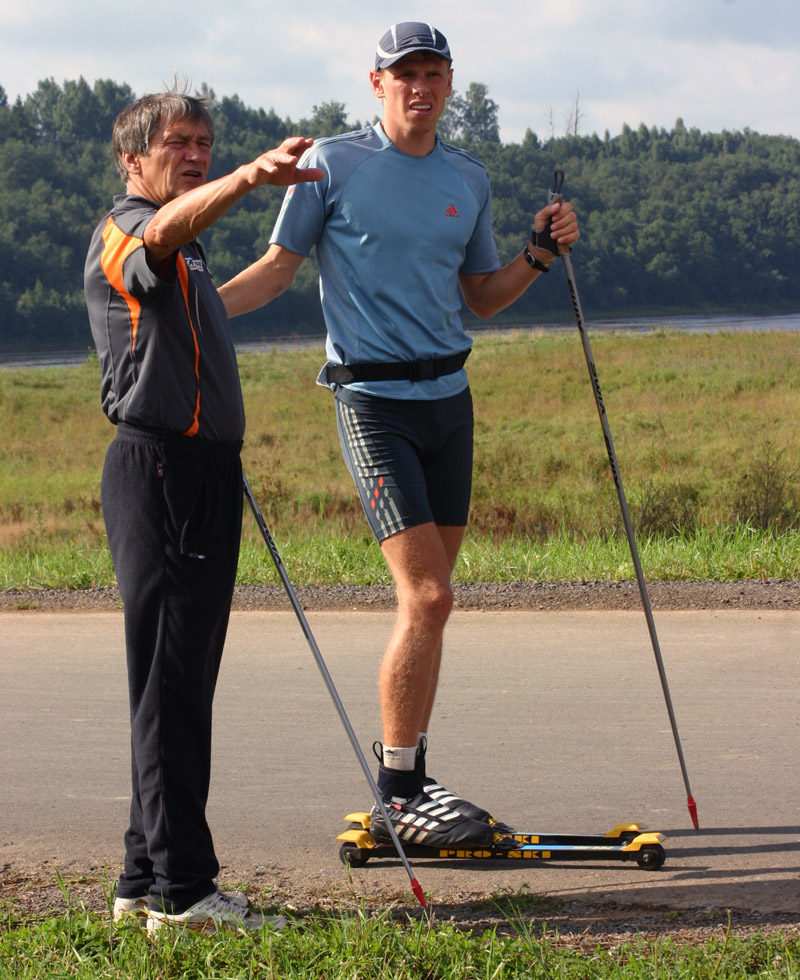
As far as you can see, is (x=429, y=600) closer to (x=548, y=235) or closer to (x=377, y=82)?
(x=548, y=235)

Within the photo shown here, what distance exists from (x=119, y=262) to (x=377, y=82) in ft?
4.79

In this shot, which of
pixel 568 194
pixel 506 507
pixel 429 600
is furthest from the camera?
pixel 568 194

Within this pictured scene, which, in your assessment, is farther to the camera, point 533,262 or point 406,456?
point 533,262

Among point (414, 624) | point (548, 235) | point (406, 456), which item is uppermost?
point (548, 235)

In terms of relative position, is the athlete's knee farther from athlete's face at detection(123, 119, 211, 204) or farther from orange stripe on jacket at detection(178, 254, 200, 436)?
athlete's face at detection(123, 119, 211, 204)

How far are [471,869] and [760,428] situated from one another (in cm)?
1911

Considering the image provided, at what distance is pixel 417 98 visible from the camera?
3887mm

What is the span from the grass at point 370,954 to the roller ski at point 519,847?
1.68ft

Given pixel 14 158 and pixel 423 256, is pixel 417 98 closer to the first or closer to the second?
pixel 423 256

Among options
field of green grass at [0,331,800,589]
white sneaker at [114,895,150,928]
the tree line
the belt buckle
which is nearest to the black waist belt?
the belt buckle

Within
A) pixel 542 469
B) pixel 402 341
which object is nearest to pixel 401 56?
pixel 402 341

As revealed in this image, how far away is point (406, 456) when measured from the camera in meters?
3.88

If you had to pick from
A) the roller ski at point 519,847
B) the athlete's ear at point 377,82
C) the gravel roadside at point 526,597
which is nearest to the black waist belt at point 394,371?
the athlete's ear at point 377,82

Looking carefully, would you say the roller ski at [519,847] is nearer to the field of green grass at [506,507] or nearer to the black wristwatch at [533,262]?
the field of green grass at [506,507]
